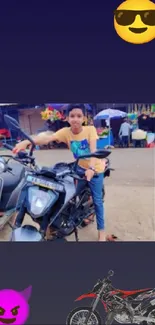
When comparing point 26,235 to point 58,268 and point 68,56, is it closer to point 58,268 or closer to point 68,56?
point 58,268

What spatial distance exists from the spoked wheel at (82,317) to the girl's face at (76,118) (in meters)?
0.97

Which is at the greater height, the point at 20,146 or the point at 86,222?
the point at 20,146

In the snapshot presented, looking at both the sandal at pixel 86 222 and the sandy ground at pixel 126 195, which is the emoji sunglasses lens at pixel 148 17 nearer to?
the sandy ground at pixel 126 195

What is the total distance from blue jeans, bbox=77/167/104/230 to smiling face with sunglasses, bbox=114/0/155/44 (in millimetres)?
730

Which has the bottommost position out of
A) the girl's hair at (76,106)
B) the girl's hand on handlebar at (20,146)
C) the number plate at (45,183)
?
the number plate at (45,183)

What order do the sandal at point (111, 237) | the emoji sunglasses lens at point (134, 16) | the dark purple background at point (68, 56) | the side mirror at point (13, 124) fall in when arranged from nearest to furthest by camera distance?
the emoji sunglasses lens at point (134, 16) → the dark purple background at point (68, 56) → the side mirror at point (13, 124) → the sandal at point (111, 237)

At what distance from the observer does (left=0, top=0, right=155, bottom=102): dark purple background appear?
1.74 m

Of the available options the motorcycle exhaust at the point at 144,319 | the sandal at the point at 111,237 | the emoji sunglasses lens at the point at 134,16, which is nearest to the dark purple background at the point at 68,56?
the emoji sunglasses lens at the point at 134,16

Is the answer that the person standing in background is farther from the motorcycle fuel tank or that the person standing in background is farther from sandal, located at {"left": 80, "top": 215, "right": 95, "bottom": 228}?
the motorcycle fuel tank

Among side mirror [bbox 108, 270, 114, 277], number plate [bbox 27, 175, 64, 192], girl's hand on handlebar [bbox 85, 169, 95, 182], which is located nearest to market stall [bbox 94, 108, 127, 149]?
girl's hand on handlebar [bbox 85, 169, 95, 182]

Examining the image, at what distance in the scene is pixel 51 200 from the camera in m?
1.81

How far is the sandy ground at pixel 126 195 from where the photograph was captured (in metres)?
1.90

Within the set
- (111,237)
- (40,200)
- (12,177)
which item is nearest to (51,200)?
(40,200)

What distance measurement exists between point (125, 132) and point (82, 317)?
1.02 m
